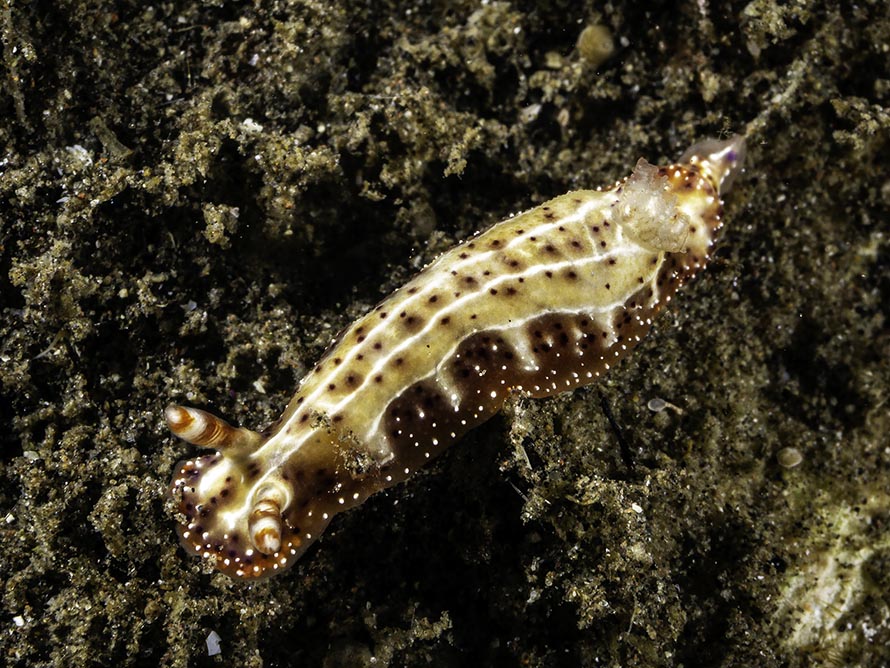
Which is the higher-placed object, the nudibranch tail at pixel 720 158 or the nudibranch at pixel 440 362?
the nudibranch tail at pixel 720 158

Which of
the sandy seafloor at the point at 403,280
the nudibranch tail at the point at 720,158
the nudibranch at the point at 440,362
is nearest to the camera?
the nudibranch at the point at 440,362

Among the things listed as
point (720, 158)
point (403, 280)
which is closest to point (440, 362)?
point (403, 280)

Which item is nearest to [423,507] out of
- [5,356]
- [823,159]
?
[5,356]

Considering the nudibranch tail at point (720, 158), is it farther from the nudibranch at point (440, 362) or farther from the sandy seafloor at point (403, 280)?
the nudibranch at point (440, 362)

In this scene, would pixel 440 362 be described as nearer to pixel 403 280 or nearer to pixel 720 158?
pixel 403 280

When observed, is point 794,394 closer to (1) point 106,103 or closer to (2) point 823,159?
(2) point 823,159

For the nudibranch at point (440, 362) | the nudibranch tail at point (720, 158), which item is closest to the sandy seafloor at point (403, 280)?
the nudibranch tail at point (720, 158)
